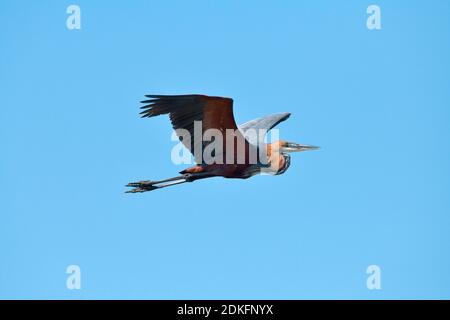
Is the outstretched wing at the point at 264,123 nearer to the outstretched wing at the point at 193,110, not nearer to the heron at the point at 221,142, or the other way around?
the heron at the point at 221,142

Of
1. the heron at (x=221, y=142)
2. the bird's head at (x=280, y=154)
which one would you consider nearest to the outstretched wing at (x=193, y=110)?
the heron at (x=221, y=142)

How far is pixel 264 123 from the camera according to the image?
1085 inches

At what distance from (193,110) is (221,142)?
1042 millimetres

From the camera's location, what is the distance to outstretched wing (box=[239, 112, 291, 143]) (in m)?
27.4

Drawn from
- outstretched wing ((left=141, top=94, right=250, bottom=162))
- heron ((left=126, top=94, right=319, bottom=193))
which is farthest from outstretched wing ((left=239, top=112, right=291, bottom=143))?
outstretched wing ((left=141, top=94, right=250, bottom=162))

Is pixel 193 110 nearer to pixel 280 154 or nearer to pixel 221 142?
pixel 221 142

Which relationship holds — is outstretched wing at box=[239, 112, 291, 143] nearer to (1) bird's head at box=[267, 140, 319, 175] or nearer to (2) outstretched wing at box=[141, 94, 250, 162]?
(1) bird's head at box=[267, 140, 319, 175]

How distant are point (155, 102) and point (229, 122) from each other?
4.69 ft

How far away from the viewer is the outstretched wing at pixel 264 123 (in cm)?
2742

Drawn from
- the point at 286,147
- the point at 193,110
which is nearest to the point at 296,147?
the point at 286,147
